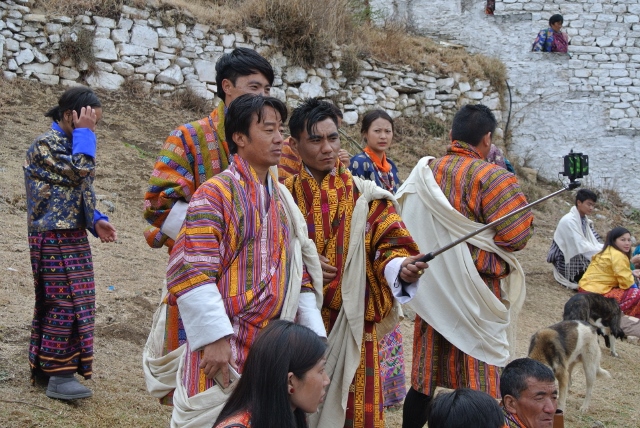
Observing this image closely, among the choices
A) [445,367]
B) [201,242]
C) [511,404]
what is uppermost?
[201,242]

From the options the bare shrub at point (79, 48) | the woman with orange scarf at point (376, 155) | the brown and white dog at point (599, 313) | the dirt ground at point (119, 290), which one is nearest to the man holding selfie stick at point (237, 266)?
the dirt ground at point (119, 290)

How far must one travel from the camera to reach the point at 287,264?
9.79 feet

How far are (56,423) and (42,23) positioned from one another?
8073 millimetres

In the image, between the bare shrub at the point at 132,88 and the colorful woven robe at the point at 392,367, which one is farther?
the bare shrub at the point at 132,88

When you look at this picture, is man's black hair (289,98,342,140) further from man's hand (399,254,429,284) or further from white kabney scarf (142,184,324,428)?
man's hand (399,254,429,284)

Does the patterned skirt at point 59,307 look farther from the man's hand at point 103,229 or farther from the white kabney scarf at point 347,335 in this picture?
the white kabney scarf at point 347,335

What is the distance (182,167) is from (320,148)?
63 cm

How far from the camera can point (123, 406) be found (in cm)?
445

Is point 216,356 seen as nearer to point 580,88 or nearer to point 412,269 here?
point 412,269

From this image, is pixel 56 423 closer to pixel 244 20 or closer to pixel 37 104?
pixel 37 104

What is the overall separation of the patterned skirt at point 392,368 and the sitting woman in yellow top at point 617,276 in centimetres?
435

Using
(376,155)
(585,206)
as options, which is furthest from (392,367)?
(585,206)

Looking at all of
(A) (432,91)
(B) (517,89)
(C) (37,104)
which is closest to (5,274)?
(C) (37,104)

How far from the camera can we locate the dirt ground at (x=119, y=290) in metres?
4.37
